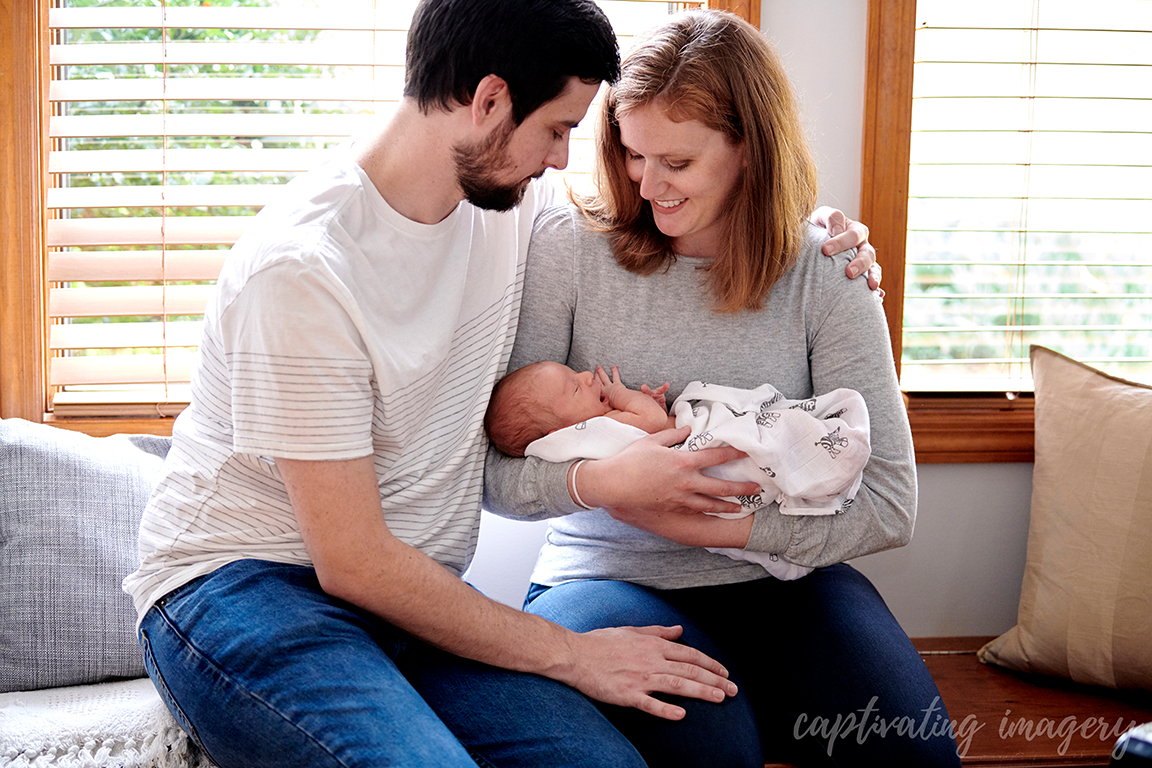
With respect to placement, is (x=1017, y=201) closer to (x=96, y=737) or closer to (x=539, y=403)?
(x=539, y=403)

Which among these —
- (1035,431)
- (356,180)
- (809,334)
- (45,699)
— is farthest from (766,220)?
(45,699)

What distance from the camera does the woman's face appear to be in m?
1.49

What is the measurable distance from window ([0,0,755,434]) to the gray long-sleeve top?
1.51 feet

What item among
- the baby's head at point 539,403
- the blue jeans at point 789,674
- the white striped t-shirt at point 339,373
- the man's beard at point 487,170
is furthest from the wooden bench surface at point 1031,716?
the man's beard at point 487,170

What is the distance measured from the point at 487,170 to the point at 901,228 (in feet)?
3.77

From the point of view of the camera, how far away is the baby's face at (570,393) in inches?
58.9

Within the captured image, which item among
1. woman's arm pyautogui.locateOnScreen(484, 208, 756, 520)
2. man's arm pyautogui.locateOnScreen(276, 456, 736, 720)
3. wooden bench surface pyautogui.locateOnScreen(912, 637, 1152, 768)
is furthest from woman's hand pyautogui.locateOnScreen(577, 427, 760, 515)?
wooden bench surface pyautogui.locateOnScreen(912, 637, 1152, 768)

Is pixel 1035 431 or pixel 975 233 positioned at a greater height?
pixel 975 233

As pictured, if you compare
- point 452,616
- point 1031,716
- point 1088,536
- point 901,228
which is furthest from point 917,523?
point 452,616

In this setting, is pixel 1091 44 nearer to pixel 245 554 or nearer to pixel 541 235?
pixel 541 235

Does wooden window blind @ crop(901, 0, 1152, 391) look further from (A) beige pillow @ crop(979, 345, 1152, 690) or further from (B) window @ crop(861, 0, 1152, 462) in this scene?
(A) beige pillow @ crop(979, 345, 1152, 690)

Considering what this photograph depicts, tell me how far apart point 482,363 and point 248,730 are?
66cm

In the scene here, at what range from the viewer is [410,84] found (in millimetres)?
1327

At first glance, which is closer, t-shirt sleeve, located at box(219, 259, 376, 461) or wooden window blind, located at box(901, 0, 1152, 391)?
t-shirt sleeve, located at box(219, 259, 376, 461)
